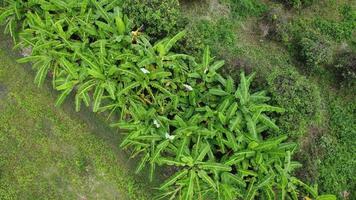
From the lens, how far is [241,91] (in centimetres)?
649

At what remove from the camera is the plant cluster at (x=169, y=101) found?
626 cm

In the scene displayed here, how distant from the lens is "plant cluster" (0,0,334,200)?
246 inches

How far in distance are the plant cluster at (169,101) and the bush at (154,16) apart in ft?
0.58

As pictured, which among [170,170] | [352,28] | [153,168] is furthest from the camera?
[352,28]

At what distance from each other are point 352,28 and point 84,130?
5705 millimetres

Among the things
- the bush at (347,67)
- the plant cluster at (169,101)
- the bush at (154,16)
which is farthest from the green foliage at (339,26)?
the bush at (154,16)

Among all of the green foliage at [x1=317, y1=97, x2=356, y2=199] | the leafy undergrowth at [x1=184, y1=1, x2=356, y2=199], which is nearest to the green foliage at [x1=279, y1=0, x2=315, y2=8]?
the leafy undergrowth at [x1=184, y1=1, x2=356, y2=199]

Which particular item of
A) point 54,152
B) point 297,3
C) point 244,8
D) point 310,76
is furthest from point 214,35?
point 54,152

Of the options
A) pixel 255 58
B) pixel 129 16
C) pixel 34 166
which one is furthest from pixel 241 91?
pixel 34 166

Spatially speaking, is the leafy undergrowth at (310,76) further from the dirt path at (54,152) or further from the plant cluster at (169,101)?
the dirt path at (54,152)

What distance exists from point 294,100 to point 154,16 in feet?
8.89

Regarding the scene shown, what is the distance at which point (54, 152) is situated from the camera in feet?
23.0

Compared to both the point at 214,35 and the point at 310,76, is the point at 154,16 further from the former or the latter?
the point at 310,76

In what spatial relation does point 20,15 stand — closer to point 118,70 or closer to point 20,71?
point 20,71
